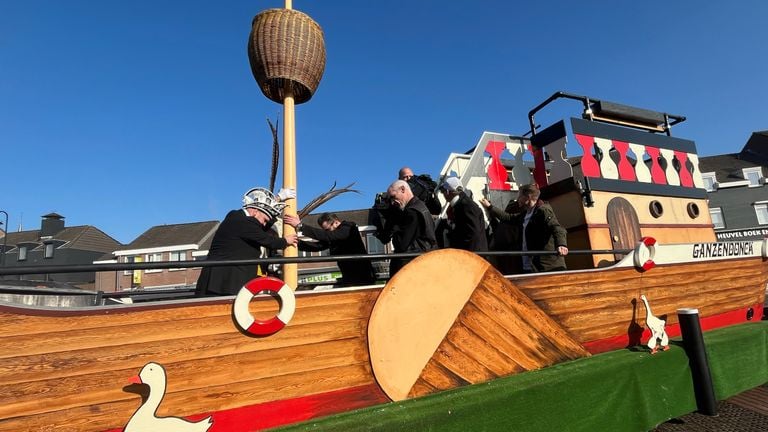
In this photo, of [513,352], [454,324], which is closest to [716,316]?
[513,352]

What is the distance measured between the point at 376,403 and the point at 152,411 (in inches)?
50.5

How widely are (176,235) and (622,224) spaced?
35264 mm

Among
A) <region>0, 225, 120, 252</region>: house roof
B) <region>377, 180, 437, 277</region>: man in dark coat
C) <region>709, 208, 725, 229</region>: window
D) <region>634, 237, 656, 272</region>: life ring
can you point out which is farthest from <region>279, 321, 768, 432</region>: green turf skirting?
<region>0, 225, 120, 252</region>: house roof

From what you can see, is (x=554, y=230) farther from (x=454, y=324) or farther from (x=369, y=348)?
(x=369, y=348)

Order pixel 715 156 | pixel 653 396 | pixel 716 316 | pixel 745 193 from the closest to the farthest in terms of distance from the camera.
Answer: pixel 653 396
pixel 716 316
pixel 745 193
pixel 715 156

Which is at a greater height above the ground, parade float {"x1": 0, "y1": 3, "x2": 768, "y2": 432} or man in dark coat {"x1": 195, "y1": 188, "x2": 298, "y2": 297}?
man in dark coat {"x1": 195, "y1": 188, "x2": 298, "y2": 297}

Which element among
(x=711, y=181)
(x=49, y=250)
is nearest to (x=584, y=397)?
(x=711, y=181)

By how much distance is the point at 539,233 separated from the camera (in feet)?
12.7

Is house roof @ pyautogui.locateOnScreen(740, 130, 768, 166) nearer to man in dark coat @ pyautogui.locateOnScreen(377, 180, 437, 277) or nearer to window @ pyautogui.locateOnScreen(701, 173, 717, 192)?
window @ pyautogui.locateOnScreen(701, 173, 717, 192)

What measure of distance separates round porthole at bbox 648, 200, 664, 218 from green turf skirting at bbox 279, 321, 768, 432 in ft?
5.19

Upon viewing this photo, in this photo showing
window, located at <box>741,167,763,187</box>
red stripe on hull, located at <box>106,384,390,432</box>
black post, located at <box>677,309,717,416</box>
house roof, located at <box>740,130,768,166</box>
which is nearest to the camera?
red stripe on hull, located at <box>106,384,390,432</box>

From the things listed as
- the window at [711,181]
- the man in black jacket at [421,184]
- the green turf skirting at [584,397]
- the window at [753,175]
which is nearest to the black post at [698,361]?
the green turf skirting at [584,397]

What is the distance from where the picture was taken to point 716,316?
467 centimetres

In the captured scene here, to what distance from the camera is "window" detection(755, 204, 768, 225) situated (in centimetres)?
2833
